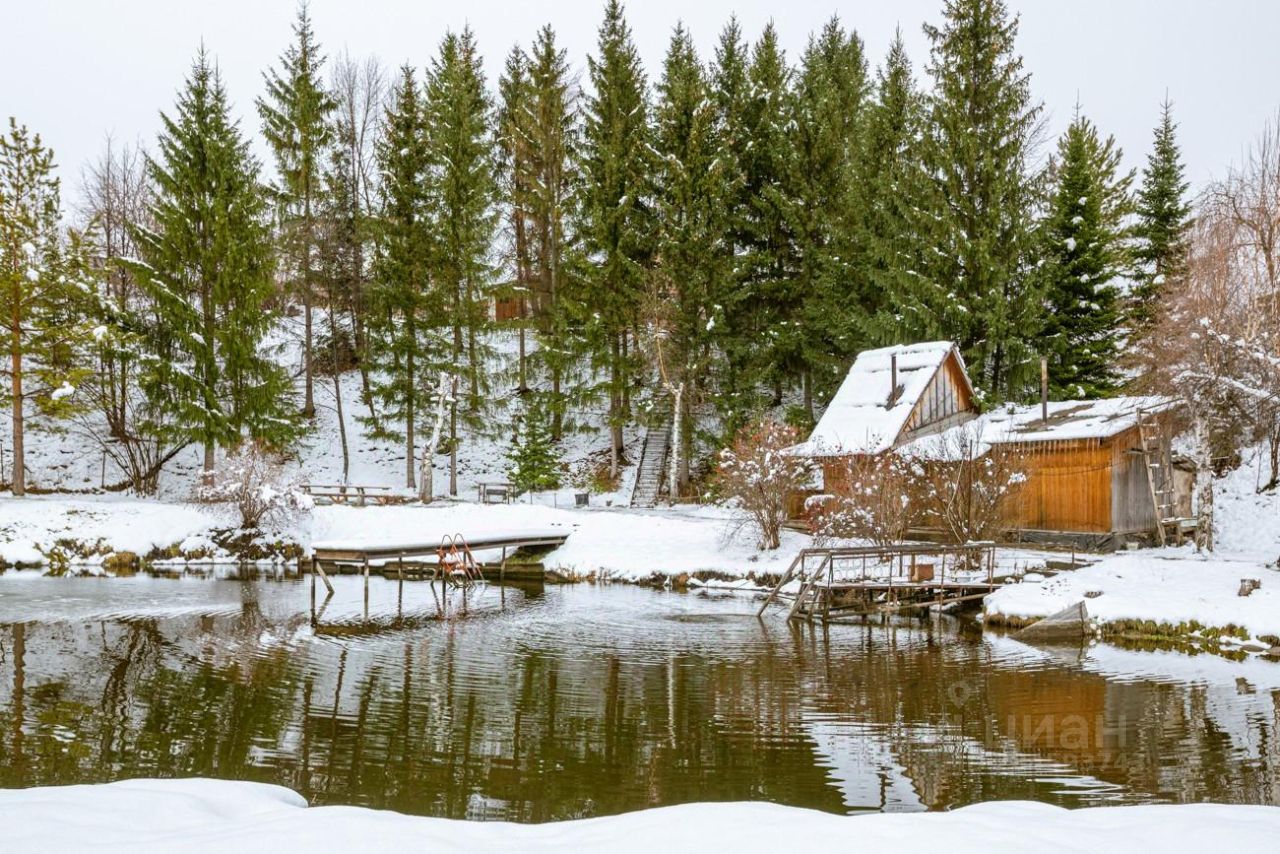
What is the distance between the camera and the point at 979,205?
3341cm

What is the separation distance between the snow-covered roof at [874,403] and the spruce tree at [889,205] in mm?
4392

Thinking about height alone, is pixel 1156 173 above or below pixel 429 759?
above

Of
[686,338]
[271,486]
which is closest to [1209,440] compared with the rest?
[686,338]

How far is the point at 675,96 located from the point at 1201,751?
103 feet

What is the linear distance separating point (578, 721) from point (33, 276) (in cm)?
2681

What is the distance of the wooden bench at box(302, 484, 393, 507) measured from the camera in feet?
100

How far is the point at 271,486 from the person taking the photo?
26688mm

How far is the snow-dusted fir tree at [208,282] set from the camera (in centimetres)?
3108

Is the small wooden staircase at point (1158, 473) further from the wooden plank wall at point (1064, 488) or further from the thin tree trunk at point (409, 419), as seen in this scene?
the thin tree trunk at point (409, 419)

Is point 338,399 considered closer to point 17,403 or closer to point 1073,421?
point 17,403

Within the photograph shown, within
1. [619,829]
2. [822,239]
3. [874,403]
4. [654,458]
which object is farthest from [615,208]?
[619,829]

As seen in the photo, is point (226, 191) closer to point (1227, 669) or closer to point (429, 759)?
point (429, 759)

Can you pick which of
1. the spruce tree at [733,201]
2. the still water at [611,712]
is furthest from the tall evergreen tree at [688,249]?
the still water at [611,712]

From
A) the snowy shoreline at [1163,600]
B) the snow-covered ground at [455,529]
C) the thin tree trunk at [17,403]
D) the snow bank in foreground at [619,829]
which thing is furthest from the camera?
the thin tree trunk at [17,403]
